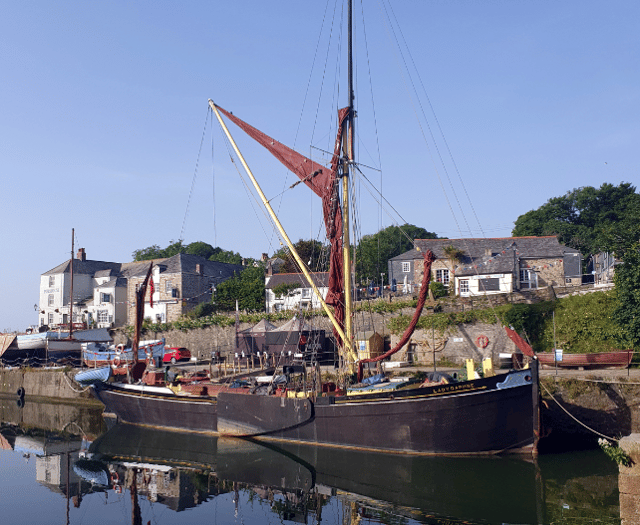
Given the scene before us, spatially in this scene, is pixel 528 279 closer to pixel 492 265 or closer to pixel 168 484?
pixel 492 265

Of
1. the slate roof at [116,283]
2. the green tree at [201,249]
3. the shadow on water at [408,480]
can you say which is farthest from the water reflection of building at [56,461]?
the green tree at [201,249]

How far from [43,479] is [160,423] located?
7655mm

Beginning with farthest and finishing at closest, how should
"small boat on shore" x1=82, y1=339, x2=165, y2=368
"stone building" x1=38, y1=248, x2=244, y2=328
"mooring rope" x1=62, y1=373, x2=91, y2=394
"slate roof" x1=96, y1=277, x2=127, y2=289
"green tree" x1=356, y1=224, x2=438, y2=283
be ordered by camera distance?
"green tree" x1=356, y1=224, x2=438, y2=283 < "slate roof" x1=96, y1=277, x2=127, y2=289 < "stone building" x1=38, y1=248, x2=244, y2=328 < "small boat on shore" x1=82, y1=339, x2=165, y2=368 < "mooring rope" x1=62, y1=373, x2=91, y2=394

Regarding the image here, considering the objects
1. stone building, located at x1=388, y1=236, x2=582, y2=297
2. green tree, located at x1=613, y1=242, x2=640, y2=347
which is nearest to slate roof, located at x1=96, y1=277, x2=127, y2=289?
stone building, located at x1=388, y1=236, x2=582, y2=297

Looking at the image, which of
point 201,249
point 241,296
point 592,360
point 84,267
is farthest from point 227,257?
point 592,360

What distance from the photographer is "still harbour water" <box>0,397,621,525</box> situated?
15859 millimetres

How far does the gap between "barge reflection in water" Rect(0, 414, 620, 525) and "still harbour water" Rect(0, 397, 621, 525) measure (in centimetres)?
3

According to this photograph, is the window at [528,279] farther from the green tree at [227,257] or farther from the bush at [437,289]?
the green tree at [227,257]

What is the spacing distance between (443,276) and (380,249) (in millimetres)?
30220

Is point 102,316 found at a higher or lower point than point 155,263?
lower

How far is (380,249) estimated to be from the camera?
7612 cm

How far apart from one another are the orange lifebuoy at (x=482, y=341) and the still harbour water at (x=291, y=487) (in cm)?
1250

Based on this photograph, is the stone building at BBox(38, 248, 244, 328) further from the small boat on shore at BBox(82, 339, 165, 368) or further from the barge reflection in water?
the barge reflection in water

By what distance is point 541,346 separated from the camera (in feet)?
105
